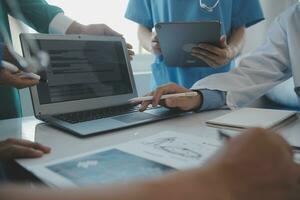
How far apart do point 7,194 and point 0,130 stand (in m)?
0.57

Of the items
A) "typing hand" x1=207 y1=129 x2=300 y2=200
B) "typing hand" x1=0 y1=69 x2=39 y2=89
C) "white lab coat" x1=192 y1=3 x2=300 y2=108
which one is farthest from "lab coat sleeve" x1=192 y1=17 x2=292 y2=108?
"typing hand" x1=207 y1=129 x2=300 y2=200

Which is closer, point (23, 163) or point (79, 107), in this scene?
point (23, 163)

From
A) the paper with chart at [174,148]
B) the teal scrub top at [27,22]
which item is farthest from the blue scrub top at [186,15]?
the paper with chart at [174,148]

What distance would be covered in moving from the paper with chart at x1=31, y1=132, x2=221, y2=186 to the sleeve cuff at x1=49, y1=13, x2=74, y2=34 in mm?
599

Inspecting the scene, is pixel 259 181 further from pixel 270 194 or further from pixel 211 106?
pixel 211 106

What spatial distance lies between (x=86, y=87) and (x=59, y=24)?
11.5 inches

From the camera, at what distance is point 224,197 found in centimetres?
26

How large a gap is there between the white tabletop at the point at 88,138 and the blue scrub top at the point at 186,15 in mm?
410

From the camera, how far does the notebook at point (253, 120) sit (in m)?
0.65

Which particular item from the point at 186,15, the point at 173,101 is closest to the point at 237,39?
the point at 186,15

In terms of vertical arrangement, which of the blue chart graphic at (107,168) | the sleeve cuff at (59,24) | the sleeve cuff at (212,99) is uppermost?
the sleeve cuff at (59,24)

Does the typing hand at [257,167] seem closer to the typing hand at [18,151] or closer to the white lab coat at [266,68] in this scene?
the typing hand at [18,151]

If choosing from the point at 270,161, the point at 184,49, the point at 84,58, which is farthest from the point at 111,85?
the point at 270,161

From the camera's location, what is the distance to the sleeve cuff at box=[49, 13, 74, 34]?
1.01 m
